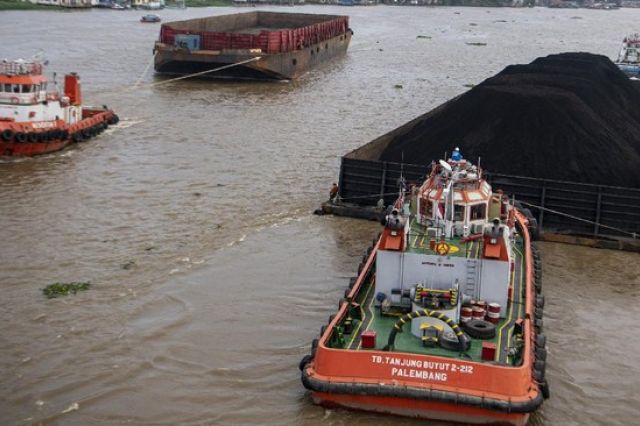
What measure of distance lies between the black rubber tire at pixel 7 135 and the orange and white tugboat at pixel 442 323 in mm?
17143

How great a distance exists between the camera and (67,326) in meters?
16.5

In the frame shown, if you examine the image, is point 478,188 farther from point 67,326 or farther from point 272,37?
point 272,37

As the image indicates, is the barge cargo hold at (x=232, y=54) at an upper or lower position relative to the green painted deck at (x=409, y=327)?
upper

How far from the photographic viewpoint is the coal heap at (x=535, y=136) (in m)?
23.3

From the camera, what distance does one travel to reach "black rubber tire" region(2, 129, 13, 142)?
29250mm

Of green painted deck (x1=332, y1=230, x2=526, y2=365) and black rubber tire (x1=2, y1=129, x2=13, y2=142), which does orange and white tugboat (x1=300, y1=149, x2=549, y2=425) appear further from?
black rubber tire (x1=2, y1=129, x2=13, y2=142)

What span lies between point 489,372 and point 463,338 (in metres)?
0.85

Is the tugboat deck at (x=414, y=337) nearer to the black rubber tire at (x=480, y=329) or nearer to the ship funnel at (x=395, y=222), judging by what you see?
the black rubber tire at (x=480, y=329)

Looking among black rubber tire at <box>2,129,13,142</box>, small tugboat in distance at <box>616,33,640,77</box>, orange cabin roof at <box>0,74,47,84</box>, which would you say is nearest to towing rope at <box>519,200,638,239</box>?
black rubber tire at <box>2,129,13,142</box>

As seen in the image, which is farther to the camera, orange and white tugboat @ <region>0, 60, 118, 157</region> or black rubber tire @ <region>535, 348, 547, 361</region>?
orange and white tugboat @ <region>0, 60, 118, 157</region>

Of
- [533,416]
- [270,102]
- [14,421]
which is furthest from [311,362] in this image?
[270,102]

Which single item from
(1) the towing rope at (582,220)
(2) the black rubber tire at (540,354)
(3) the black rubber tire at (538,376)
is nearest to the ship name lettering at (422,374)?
(3) the black rubber tire at (538,376)

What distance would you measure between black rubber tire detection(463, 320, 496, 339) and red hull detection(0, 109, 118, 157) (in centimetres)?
2067

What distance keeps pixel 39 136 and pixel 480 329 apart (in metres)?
21.1
